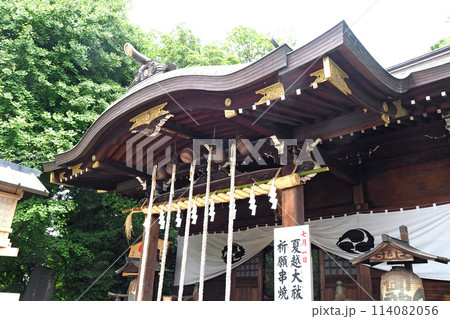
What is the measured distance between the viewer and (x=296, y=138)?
183 inches

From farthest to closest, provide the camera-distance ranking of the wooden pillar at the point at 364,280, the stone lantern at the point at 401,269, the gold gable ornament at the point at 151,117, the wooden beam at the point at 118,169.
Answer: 1. the wooden beam at the point at 118,169
2. the wooden pillar at the point at 364,280
3. the gold gable ornament at the point at 151,117
4. the stone lantern at the point at 401,269

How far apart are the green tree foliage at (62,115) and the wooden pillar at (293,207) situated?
600cm

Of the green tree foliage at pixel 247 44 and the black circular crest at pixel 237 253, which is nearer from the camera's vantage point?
the black circular crest at pixel 237 253

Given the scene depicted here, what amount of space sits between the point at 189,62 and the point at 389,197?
13116mm

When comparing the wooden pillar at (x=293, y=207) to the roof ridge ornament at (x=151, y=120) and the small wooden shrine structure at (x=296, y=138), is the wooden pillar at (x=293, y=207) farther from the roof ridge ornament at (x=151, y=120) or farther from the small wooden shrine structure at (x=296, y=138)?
the roof ridge ornament at (x=151, y=120)

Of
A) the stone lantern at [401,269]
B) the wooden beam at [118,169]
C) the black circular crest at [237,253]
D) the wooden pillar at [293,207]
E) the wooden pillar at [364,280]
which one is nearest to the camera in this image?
the stone lantern at [401,269]

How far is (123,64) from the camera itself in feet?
40.2

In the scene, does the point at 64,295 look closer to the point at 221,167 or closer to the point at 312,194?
the point at 221,167

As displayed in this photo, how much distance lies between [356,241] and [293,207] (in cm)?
170

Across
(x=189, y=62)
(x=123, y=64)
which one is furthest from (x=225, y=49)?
(x=123, y=64)

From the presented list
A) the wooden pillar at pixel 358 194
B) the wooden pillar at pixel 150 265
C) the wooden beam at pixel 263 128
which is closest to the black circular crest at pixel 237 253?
the wooden pillar at pixel 150 265

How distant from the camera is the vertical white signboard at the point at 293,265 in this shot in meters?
3.75

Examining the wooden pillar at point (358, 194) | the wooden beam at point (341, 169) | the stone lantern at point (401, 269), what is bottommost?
the stone lantern at point (401, 269)

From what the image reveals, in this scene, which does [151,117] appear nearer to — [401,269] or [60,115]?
[401,269]
